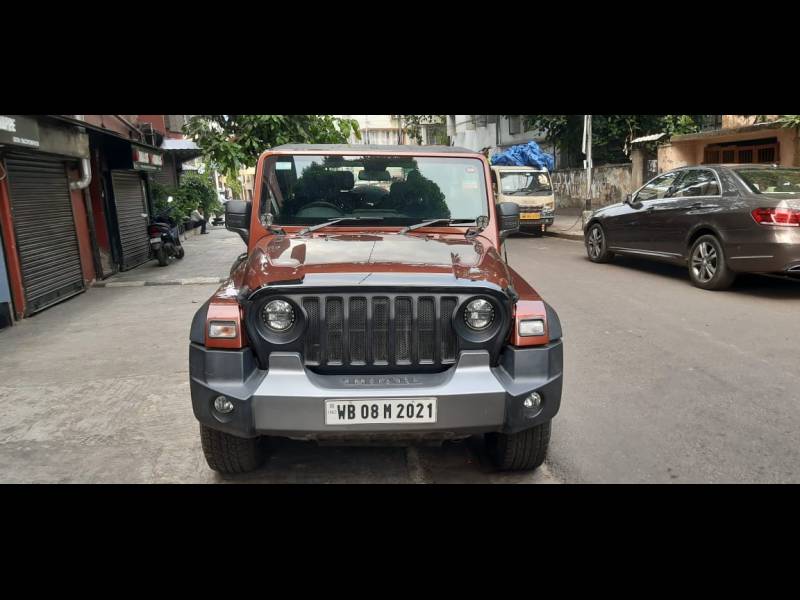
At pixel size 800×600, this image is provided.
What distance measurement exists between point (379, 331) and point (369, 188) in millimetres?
1714

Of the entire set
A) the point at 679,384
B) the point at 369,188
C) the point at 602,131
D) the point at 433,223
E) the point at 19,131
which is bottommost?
the point at 679,384

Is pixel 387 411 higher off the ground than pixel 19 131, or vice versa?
pixel 19 131

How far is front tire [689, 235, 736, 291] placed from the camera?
7.65 meters

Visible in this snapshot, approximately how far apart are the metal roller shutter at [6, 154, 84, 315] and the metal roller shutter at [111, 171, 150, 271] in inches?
100

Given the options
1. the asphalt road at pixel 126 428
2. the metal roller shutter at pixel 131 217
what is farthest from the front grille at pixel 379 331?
the metal roller shutter at pixel 131 217

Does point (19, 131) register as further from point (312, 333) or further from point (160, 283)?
point (312, 333)

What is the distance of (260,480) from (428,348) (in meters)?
Result: 1.26

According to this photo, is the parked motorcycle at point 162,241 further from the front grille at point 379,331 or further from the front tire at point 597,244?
the front grille at point 379,331

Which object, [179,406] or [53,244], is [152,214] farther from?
[179,406]

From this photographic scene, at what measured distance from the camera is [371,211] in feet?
14.0

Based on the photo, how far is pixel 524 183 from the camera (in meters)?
16.2

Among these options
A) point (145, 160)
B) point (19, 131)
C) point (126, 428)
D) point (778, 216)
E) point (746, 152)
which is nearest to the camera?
point (126, 428)

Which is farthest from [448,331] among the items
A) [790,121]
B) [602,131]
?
[602,131]
